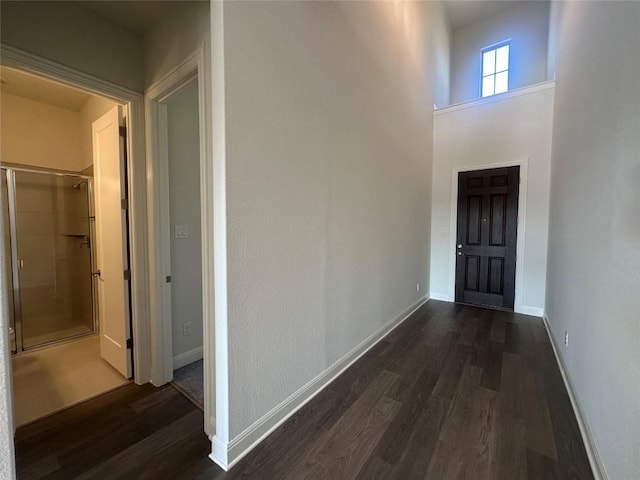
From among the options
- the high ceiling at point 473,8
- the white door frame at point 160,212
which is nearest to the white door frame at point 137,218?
the white door frame at point 160,212

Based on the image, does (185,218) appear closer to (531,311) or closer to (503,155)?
(503,155)

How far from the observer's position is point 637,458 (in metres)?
1.08

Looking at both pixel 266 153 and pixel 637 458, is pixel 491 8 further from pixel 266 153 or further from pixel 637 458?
pixel 637 458

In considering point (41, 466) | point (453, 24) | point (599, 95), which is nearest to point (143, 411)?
point (41, 466)

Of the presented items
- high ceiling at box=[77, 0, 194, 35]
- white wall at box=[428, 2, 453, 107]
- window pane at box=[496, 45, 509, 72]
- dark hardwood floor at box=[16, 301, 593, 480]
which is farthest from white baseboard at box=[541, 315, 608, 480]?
window pane at box=[496, 45, 509, 72]

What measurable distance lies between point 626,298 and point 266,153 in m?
1.89

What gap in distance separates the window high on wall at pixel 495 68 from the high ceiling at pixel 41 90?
6.51 m

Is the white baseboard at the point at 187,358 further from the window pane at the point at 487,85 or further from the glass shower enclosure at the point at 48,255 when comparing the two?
the window pane at the point at 487,85

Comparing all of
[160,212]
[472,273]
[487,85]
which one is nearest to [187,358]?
[160,212]

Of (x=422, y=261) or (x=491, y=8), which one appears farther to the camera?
(x=491, y=8)

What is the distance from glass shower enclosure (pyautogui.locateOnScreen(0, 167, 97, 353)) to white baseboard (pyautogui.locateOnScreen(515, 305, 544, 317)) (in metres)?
5.62

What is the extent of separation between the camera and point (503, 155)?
3.98 metres

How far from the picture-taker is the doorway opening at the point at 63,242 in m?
2.25

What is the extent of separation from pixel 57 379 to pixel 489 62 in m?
7.88
